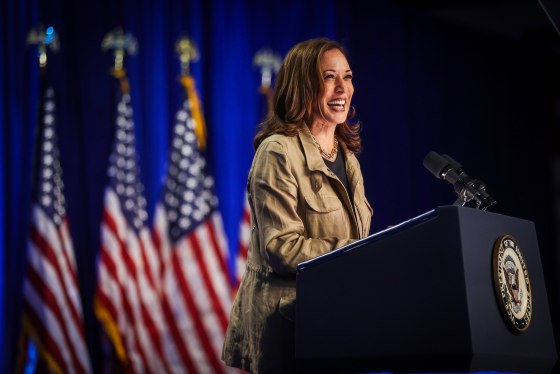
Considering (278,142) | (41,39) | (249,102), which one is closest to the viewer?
(278,142)

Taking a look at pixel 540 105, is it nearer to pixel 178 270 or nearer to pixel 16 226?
pixel 178 270

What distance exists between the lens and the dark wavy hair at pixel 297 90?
6.91 feet

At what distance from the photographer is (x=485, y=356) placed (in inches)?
62.0

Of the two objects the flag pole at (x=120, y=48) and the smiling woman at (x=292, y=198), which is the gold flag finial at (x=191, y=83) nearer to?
the flag pole at (x=120, y=48)

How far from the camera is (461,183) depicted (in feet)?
6.49

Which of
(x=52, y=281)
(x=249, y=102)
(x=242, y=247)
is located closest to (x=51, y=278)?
(x=52, y=281)

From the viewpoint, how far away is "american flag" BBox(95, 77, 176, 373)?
5.05 meters

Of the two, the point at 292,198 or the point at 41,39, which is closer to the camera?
the point at 292,198

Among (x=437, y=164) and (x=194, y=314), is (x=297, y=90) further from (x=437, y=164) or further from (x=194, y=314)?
(x=194, y=314)

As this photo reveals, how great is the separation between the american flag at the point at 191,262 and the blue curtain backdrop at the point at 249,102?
137 mm

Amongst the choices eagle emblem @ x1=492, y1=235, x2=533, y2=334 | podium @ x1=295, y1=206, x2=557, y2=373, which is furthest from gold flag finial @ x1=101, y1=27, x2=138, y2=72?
eagle emblem @ x1=492, y1=235, x2=533, y2=334

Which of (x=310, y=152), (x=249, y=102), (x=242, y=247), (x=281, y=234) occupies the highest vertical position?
(x=249, y=102)

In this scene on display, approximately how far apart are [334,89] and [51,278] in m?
3.11

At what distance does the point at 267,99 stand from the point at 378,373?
168 inches
